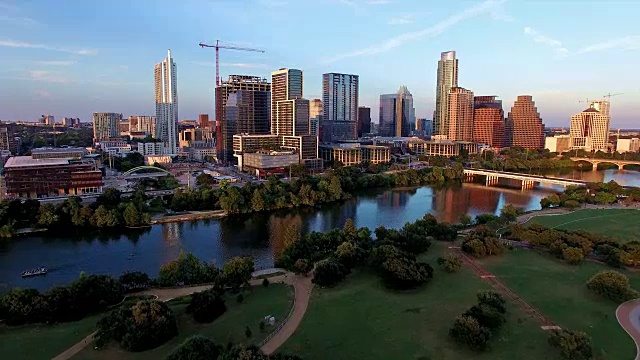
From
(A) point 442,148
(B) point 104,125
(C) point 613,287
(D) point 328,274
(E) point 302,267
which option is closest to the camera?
(C) point 613,287

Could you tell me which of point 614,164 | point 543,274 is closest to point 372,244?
point 543,274

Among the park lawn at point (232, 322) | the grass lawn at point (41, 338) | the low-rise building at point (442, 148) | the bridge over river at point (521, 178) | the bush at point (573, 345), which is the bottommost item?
the grass lawn at point (41, 338)

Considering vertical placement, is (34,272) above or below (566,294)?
below

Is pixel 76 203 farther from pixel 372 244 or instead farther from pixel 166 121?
pixel 166 121

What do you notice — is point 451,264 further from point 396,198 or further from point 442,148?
point 442,148

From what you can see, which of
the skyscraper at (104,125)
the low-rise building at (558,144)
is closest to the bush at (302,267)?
the low-rise building at (558,144)

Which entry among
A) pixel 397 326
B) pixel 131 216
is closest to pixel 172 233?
pixel 131 216

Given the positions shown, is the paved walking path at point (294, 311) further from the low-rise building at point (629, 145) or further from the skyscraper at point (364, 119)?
the skyscraper at point (364, 119)
